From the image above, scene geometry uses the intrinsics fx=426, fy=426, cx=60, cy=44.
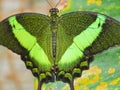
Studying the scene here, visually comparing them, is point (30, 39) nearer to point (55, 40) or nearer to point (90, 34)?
point (55, 40)

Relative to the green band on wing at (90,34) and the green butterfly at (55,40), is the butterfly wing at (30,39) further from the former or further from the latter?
the green band on wing at (90,34)

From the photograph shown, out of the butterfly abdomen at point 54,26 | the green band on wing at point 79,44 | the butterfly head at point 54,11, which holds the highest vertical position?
the butterfly head at point 54,11

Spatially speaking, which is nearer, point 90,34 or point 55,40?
point 90,34

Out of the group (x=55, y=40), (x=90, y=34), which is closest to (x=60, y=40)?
(x=55, y=40)

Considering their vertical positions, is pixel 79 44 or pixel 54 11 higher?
pixel 54 11

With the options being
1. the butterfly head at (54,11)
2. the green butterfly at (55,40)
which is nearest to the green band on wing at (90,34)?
the green butterfly at (55,40)

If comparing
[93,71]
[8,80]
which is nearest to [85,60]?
[93,71]

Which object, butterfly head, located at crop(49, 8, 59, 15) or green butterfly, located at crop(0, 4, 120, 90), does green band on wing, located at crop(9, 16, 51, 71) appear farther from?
butterfly head, located at crop(49, 8, 59, 15)
